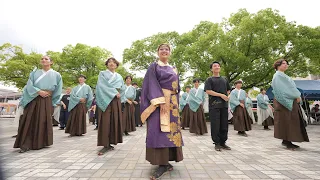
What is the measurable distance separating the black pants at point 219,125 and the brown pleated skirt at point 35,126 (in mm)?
3676

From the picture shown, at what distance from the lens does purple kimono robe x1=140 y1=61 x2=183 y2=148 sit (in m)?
2.74

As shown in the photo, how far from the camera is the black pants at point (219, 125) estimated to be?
14.9ft

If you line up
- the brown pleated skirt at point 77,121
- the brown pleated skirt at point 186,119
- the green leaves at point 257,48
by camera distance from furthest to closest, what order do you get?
1. the green leaves at point 257,48
2. the brown pleated skirt at point 186,119
3. the brown pleated skirt at point 77,121

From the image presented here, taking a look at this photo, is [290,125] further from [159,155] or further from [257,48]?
[257,48]

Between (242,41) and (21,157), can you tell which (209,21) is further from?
(21,157)

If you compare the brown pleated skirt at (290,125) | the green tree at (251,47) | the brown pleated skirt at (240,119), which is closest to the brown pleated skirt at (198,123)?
the brown pleated skirt at (240,119)

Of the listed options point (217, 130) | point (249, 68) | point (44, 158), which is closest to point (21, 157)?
point (44, 158)

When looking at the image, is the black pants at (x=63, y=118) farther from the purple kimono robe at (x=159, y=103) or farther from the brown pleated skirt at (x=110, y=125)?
the purple kimono robe at (x=159, y=103)

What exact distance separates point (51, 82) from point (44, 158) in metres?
1.75

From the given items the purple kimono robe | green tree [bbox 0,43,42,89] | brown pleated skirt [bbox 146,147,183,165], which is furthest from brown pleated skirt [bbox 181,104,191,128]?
green tree [bbox 0,43,42,89]

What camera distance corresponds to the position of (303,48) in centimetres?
1298

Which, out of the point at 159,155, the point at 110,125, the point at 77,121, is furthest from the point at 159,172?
the point at 77,121

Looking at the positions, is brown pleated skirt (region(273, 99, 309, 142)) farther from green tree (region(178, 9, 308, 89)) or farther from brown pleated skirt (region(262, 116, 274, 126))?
green tree (region(178, 9, 308, 89))

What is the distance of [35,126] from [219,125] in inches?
159
